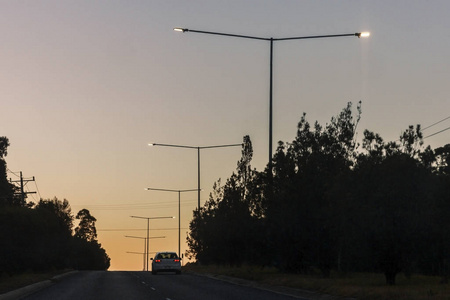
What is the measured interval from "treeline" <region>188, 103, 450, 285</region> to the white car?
3.62 metres

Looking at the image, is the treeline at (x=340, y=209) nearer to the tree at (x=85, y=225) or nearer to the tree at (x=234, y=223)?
the tree at (x=234, y=223)

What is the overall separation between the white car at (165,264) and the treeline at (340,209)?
3620 mm

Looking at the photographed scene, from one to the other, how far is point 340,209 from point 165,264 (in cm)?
3094

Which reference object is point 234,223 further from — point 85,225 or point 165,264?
point 85,225

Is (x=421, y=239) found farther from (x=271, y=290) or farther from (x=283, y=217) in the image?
(x=283, y=217)

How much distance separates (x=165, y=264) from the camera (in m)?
63.5

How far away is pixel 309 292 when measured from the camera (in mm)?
30703

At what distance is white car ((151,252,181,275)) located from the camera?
63312mm

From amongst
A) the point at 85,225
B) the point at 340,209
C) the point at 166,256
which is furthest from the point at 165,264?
the point at 85,225

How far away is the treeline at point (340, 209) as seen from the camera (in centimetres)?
3186

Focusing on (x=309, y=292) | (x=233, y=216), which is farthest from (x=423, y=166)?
(x=233, y=216)

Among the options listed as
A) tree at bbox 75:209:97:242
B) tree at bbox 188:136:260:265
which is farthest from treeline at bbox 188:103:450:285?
tree at bbox 75:209:97:242

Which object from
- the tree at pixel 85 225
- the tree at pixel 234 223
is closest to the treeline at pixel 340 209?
the tree at pixel 234 223

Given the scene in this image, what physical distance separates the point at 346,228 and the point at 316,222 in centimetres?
727
